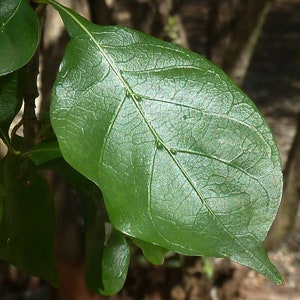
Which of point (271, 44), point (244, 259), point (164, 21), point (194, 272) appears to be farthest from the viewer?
point (271, 44)

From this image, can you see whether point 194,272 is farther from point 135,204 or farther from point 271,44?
point 271,44

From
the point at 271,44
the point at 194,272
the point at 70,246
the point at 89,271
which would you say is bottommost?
the point at 271,44

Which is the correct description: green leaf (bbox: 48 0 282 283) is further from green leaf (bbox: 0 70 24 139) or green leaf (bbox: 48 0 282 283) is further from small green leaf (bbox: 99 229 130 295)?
small green leaf (bbox: 99 229 130 295)

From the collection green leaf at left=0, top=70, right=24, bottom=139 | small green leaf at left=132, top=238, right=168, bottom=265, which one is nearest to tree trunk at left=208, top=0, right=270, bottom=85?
small green leaf at left=132, top=238, right=168, bottom=265

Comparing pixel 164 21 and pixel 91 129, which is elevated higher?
pixel 91 129

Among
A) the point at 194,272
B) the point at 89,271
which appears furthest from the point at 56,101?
the point at 194,272

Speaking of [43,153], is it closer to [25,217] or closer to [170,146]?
[25,217]
